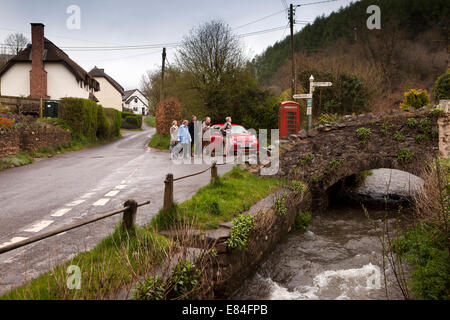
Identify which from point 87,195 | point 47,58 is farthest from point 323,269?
point 47,58

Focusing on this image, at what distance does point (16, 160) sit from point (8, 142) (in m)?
0.96

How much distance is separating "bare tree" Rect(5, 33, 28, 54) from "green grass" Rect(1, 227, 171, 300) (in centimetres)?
5777

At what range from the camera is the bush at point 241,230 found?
6.15 meters

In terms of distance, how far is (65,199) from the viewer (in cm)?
896

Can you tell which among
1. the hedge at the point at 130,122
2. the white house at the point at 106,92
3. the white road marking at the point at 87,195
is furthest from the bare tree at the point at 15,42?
the white road marking at the point at 87,195

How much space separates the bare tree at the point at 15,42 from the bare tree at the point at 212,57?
3859 cm

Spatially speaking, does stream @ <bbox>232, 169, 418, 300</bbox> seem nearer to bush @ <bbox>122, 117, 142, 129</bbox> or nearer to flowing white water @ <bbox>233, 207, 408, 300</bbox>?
flowing white water @ <bbox>233, 207, 408, 300</bbox>

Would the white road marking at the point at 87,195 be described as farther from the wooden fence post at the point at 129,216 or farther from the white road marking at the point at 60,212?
the wooden fence post at the point at 129,216

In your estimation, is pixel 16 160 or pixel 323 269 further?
pixel 16 160

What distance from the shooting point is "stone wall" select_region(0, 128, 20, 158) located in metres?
14.3

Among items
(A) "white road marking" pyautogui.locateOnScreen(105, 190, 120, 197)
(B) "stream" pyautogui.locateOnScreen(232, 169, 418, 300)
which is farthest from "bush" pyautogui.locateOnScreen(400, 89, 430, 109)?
(A) "white road marking" pyautogui.locateOnScreen(105, 190, 120, 197)

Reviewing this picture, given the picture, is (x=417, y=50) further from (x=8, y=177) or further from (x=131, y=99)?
(x=131, y=99)

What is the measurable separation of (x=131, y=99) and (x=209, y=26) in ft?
222

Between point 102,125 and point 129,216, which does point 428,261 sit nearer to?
point 129,216
